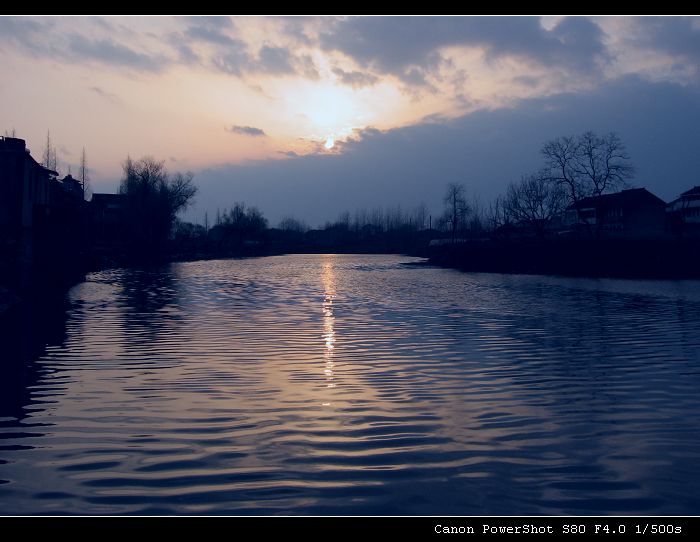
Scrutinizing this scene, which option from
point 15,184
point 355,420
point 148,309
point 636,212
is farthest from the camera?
point 636,212

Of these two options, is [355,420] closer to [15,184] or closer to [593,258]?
[15,184]

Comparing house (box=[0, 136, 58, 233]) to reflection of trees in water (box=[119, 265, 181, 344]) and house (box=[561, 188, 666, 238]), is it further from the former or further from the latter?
house (box=[561, 188, 666, 238])

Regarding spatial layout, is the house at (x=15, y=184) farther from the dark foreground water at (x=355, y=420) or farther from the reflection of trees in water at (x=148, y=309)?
the dark foreground water at (x=355, y=420)

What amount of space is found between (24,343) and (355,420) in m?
8.97

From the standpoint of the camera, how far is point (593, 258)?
169 ft

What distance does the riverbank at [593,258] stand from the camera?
46.6 metres

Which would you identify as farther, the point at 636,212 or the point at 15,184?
the point at 636,212

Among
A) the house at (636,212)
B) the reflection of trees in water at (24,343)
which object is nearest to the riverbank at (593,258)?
the house at (636,212)

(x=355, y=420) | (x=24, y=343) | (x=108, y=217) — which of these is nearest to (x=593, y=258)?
(x=24, y=343)

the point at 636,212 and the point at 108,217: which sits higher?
the point at 108,217

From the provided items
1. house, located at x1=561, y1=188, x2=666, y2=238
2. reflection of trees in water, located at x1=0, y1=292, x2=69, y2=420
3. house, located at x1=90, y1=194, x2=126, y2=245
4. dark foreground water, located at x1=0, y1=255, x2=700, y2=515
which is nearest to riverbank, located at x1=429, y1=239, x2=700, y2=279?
house, located at x1=561, y1=188, x2=666, y2=238

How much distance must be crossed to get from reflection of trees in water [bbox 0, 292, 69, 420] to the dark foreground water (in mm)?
93

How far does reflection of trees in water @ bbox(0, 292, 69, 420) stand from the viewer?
9172 millimetres
